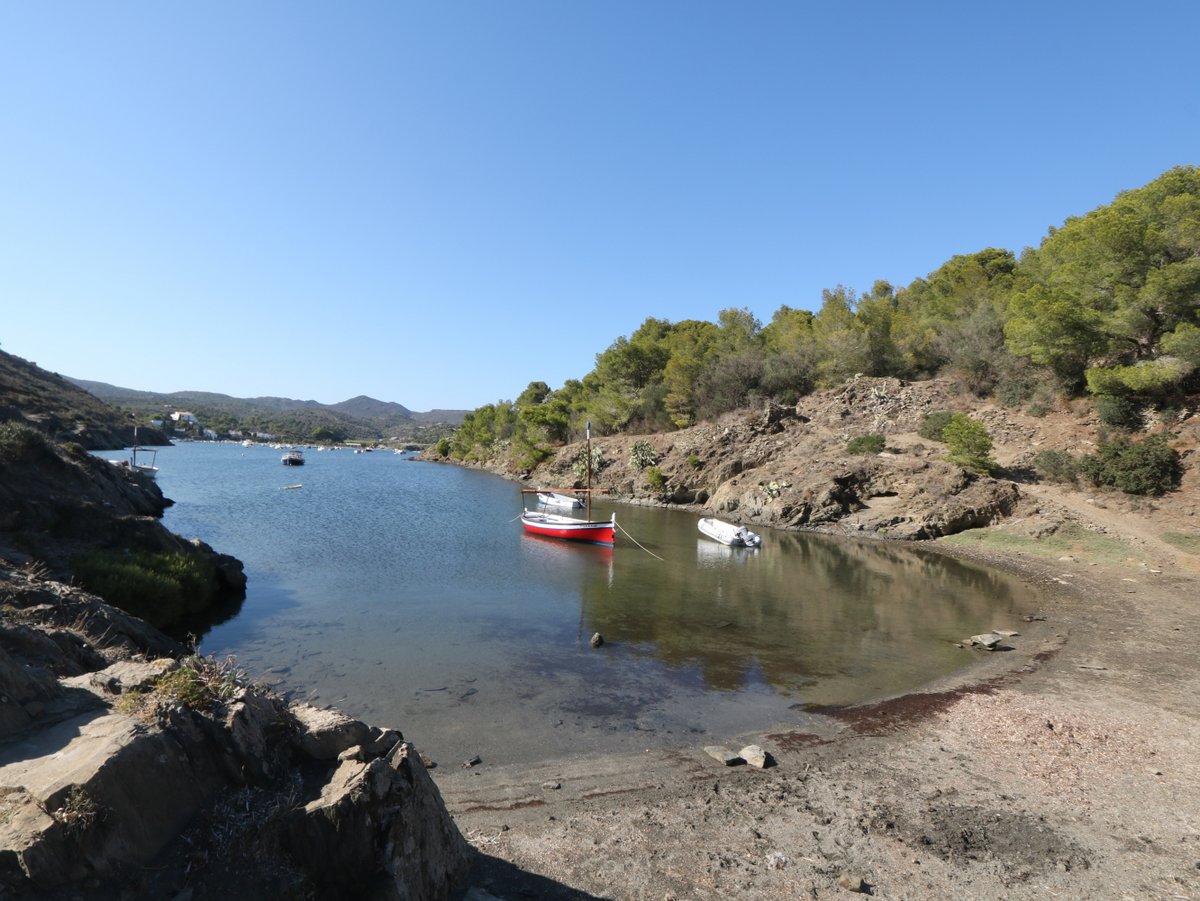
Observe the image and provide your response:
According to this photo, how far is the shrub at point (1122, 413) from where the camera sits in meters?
36.2

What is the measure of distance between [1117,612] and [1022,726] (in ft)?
41.9

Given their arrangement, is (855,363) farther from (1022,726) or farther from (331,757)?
(331,757)

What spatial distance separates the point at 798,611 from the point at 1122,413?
88.5 feet

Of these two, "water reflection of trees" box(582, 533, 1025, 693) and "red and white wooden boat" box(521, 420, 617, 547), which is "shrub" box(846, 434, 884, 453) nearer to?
"water reflection of trees" box(582, 533, 1025, 693)

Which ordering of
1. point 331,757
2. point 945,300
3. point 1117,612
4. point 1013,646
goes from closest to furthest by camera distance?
1. point 331,757
2. point 1013,646
3. point 1117,612
4. point 945,300

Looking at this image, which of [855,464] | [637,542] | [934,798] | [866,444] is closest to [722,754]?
[934,798]

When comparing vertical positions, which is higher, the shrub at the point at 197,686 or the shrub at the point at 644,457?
the shrub at the point at 644,457

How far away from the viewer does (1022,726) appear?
40.9 feet

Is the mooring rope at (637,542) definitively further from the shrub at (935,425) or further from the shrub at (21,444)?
the shrub at (21,444)

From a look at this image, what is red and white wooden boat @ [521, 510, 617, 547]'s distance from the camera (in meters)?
38.1

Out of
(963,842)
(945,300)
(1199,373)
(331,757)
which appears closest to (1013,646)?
(963,842)

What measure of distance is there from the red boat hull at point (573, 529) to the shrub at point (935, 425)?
87.9 feet

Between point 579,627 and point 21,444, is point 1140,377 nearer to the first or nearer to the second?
point 579,627

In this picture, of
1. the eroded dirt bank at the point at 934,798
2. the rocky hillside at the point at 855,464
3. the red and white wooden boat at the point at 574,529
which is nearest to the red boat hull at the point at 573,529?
the red and white wooden boat at the point at 574,529
